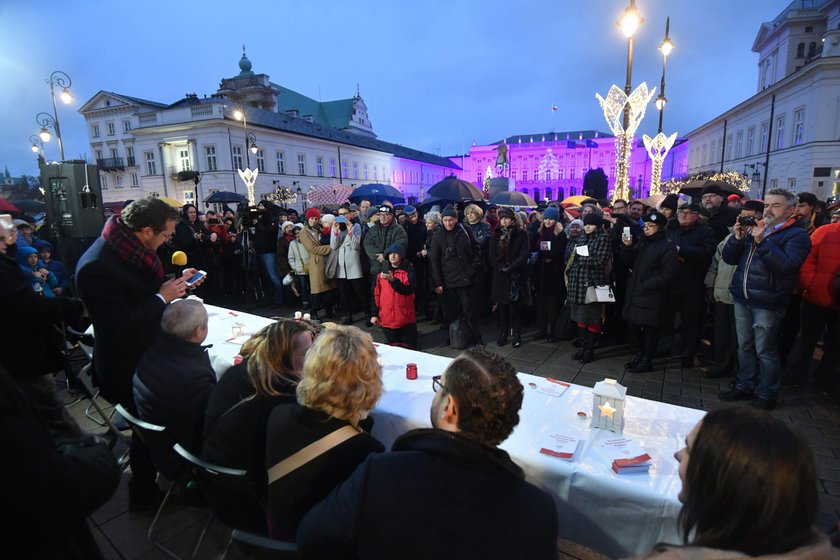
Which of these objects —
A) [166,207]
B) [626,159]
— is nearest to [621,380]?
[166,207]

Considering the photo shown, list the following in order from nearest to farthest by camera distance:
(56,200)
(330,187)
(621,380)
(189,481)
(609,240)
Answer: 1. (189,481)
2. (621,380)
3. (609,240)
4. (56,200)
5. (330,187)

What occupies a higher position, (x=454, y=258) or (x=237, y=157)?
(x=237, y=157)

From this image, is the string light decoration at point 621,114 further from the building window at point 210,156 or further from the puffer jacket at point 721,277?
the building window at point 210,156

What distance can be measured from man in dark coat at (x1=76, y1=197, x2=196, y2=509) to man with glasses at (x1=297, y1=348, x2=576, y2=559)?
217cm

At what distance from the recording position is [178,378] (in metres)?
2.39

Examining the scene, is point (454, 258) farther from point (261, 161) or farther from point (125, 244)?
point (261, 161)

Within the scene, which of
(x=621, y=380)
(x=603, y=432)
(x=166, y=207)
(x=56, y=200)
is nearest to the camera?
(x=603, y=432)

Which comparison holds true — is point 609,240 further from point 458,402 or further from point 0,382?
point 0,382

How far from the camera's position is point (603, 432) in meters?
2.16

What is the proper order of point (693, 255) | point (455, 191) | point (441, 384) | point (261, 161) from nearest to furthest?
1. point (441, 384)
2. point (693, 255)
3. point (455, 191)
4. point (261, 161)

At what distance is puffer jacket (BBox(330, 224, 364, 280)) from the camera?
7.11 metres

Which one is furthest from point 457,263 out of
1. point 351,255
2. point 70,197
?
point 70,197

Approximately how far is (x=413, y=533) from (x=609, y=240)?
15.5 ft

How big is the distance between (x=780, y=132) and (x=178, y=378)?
40.8 metres
